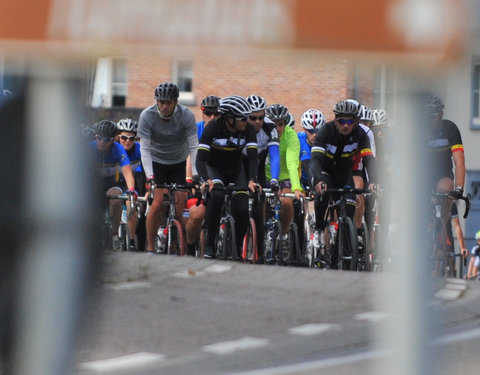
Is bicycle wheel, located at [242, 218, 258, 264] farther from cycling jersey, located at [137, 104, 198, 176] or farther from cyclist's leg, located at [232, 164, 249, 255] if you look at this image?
cycling jersey, located at [137, 104, 198, 176]

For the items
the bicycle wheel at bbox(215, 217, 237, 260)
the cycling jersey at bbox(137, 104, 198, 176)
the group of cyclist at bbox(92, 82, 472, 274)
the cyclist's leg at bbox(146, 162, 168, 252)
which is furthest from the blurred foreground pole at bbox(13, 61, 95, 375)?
the cyclist's leg at bbox(146, 162, 168, 252)

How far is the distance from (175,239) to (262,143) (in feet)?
4.68

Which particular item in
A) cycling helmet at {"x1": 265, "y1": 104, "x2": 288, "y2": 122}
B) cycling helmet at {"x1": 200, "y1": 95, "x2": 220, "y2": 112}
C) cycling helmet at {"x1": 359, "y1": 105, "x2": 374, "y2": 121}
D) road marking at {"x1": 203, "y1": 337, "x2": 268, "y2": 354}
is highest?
cycling helmet at {"x1": 265, "y1": 104, "x2": 288, "y2": 122}

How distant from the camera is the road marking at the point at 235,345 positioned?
332 cm

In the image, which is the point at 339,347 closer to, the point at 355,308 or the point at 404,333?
the point at 355,308

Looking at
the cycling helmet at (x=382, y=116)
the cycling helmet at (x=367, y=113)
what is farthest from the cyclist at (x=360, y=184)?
the cycling helmet at (x=382, y=116)

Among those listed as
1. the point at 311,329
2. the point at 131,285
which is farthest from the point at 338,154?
the point at 131,285

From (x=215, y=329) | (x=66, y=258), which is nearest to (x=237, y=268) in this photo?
(x=215, y=329)

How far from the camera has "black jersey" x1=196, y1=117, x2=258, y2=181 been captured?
9938mm

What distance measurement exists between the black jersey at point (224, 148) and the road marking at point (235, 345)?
19.8ft

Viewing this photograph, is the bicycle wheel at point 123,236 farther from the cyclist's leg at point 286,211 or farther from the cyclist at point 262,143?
the cyclist's leg at point 286,211

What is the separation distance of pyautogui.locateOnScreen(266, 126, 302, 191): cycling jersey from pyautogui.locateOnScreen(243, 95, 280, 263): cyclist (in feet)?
0.60

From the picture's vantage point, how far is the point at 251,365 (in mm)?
3602

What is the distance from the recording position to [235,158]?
10266 millimetres
